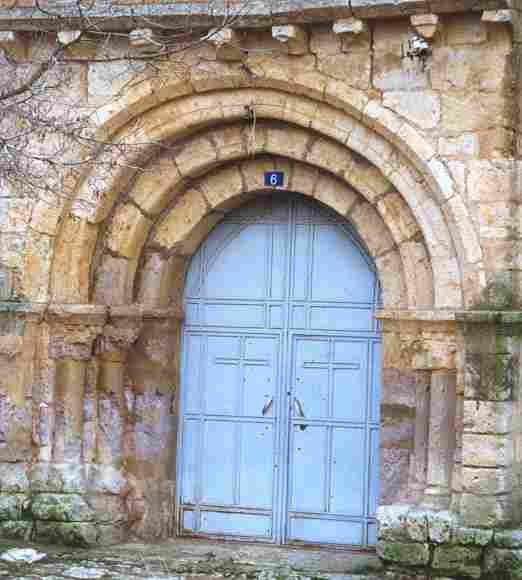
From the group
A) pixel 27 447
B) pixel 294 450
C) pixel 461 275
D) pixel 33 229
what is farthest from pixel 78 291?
pixel 461 275

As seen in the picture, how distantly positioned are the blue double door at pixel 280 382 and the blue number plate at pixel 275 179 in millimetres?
254

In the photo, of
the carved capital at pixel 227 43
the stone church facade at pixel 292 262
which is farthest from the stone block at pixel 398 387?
the carved capital at pixel 227 43

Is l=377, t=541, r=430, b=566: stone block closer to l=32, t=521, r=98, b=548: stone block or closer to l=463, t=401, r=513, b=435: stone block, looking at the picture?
l=463, t=401, r=513, b=435: stone block

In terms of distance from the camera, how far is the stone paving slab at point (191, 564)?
24.8ft

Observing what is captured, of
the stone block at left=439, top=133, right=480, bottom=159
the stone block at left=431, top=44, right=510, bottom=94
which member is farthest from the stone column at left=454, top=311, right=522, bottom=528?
the stone block at left=431, top=44, right=510, bottom=94

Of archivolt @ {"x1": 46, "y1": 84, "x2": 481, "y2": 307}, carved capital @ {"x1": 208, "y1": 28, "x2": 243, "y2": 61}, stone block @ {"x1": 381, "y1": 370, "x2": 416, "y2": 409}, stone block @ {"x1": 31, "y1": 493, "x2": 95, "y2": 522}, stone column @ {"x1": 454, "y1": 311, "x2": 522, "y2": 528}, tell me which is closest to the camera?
stone column @ {"x1": 454, "y1": 311, "x2": 522, "y2": 528}

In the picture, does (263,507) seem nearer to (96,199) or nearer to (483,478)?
(483,478)

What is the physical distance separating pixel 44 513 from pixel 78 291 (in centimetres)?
152

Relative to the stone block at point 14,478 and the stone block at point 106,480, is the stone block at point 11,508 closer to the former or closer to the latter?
the stone block at point 14,478

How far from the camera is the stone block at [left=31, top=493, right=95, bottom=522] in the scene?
8078 millimetres

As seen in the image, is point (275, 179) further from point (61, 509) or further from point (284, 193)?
point (61, 509)

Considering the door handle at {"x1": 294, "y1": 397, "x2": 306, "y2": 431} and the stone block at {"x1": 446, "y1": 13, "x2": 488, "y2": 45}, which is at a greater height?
the stone block at {"x1": 446, "y1": 13, "x2": 488, "y2": 45}

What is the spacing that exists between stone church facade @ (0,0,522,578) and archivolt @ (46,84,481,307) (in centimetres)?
1

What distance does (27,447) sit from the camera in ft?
27.0
